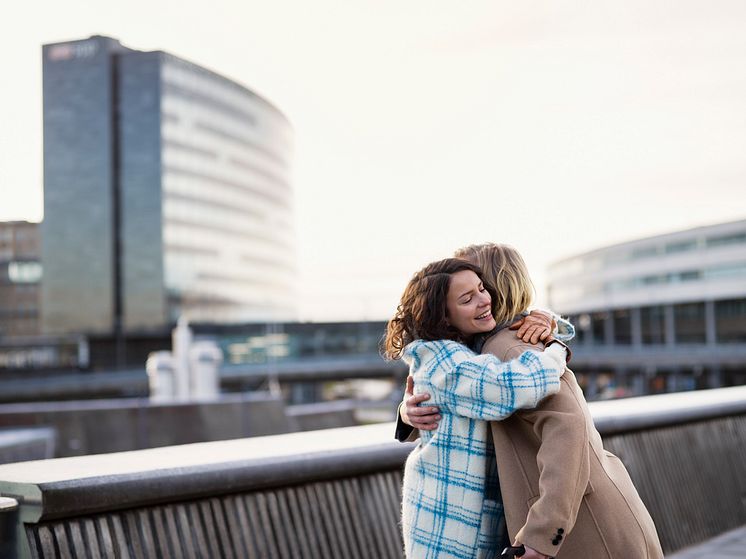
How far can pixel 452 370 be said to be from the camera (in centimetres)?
247

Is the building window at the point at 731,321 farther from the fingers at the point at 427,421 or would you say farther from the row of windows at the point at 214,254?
the fingers at the point at 427,421

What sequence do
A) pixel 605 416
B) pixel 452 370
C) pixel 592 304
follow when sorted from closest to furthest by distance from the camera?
pixel 452 370
pixel 605 416
pixel 592 304

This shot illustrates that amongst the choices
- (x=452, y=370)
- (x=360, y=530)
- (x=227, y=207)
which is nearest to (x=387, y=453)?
(x=360, y=530)

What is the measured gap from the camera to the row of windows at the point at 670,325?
80000 mm

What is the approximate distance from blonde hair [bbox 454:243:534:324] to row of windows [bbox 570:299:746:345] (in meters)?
82.5

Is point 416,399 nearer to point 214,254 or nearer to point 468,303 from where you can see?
point 468,303

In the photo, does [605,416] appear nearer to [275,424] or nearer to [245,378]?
[275,424]

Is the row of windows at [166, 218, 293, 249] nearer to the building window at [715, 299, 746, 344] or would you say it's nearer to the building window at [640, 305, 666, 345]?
the building window at [640, 305, 666, 345]

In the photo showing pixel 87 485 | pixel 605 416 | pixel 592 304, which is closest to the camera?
pixel 87 485

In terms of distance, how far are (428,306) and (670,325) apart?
8787 cm

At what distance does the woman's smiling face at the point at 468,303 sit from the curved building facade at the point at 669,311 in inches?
2660

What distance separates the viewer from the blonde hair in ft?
8.76

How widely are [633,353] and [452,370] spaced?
242ft

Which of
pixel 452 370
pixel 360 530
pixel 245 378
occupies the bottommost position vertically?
pixel 245 378
